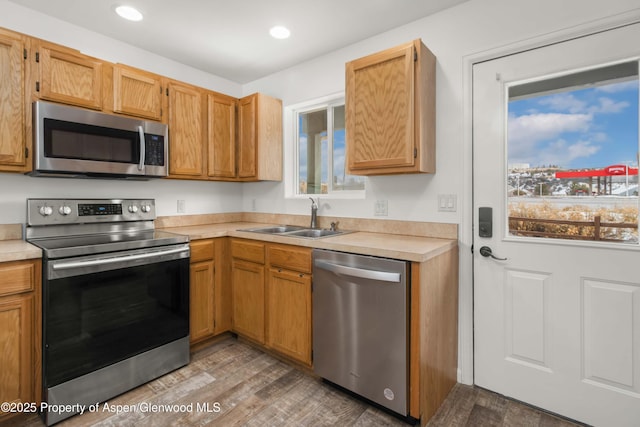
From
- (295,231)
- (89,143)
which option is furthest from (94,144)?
(295,231)

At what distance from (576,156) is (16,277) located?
9.97 feet

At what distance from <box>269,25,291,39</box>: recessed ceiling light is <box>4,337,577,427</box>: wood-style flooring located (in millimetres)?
2495

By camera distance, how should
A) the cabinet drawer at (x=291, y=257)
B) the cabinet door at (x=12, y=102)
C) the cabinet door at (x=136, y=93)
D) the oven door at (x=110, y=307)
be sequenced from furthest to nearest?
1. the cabinet door at (x=136, y=93)
2. the cabinet drawer at (x=291, y=257)
3. the cabinet door at (x=12, y=102)
4. the oven door at (x=110, y=307)

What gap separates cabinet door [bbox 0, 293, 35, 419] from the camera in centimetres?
167

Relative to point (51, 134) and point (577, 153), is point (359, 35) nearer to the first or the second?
point (577, 153)

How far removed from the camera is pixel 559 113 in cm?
179

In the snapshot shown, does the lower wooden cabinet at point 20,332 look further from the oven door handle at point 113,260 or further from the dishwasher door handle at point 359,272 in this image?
the dishwasher door handle at point 359,272

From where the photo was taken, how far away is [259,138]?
9.95ft

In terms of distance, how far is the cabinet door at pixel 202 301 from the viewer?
8.03 feet

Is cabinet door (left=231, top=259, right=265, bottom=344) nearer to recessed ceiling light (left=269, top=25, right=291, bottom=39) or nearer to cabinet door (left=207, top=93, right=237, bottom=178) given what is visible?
cabinet door (left=207, top=93, right=237, bottom=178)

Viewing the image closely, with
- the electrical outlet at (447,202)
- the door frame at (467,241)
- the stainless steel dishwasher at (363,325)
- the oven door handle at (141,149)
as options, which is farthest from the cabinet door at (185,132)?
the door frame at (467,241)

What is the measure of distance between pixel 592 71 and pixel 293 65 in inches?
90.3

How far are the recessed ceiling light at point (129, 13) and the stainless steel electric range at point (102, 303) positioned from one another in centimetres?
134

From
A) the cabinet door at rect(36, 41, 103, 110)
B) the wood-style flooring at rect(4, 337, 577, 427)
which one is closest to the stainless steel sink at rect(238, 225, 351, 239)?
the wood-style flooring at rect(4, 337, 577, 427)
